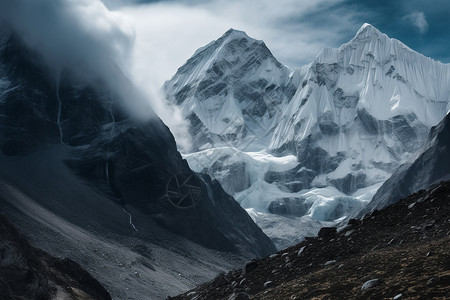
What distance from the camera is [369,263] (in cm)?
2741

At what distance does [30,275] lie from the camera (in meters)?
52.6

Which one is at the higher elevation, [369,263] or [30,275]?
[30,275]

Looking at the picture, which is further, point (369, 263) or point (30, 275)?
point (30, 275)

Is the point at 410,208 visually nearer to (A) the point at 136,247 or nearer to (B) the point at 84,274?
(B) the point at 84,274

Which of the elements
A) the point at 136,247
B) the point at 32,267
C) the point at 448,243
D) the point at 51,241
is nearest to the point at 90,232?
the point at 136,247

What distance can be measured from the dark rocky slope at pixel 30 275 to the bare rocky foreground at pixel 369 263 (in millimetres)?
19481

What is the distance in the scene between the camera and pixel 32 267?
53844 millimetres

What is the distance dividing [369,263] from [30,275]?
1409 inches

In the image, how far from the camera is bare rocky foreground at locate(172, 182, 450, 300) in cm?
2198

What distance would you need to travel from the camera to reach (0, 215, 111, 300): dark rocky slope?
164 feet

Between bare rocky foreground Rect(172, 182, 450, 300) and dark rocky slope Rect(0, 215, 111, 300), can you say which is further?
dark rocky slope Rect(0, 215, 111, 300)

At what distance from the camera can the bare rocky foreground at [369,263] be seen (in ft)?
72.1

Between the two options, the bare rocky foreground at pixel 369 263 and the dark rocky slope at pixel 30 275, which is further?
the dark rocky slope at pixel 30 275

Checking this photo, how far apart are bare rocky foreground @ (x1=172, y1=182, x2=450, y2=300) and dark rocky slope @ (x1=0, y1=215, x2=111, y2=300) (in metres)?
19.5
